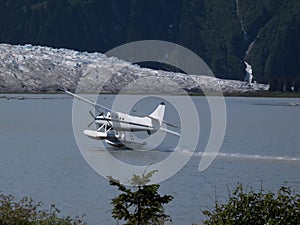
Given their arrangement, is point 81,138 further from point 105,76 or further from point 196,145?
point 105,76

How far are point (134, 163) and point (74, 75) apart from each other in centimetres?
8077

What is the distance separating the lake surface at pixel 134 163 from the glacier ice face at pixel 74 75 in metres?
56.5

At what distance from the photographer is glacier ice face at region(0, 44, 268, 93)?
116062 mm

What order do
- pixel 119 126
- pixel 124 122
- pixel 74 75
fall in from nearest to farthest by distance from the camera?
pixel 119 126, pixel 124 122, pixel 74 75

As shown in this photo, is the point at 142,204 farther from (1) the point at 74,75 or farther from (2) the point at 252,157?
(1) the point at 74,75

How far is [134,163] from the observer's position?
3725 centimetres

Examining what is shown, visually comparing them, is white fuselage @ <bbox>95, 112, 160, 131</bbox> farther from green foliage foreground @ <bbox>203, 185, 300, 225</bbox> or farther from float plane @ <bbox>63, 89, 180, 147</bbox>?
green foliage foreground @ <bbox>203, 185, 300, 225</bbox>

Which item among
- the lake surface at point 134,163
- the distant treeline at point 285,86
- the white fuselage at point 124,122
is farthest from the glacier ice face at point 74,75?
the white fuselage at point 124,122

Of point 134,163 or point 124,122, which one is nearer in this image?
point 134,163

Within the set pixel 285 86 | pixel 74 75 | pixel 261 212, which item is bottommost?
pixel 285 86

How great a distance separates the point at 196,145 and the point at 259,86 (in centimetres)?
10852

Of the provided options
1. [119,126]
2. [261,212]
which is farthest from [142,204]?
[119,126]

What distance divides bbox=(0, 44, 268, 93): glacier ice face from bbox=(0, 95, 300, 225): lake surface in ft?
185

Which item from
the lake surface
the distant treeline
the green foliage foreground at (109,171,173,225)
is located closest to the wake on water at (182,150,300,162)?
the lake surface
